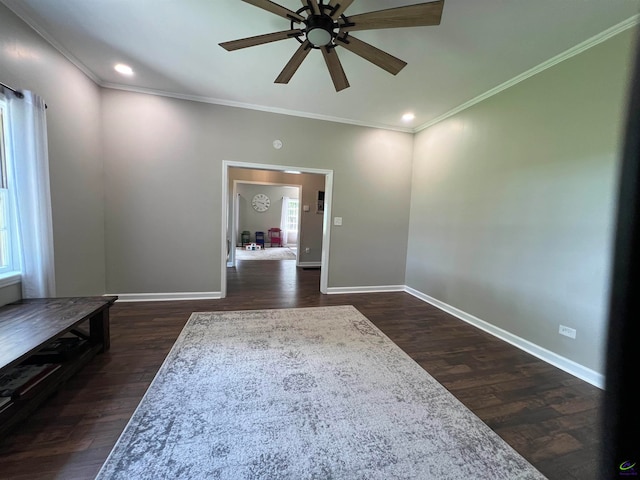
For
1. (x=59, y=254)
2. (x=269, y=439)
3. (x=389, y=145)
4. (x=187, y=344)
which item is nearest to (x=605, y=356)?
(x=269, y=439)

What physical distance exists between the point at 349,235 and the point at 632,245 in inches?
151

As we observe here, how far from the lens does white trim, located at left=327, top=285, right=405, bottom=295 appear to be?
416 cm

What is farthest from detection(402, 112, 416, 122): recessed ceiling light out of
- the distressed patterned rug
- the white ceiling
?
the distressed patterned rug

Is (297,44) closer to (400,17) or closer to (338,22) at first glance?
(338,22)

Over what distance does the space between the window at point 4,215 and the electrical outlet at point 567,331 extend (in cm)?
468

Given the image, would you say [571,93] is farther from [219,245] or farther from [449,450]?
[219,245]

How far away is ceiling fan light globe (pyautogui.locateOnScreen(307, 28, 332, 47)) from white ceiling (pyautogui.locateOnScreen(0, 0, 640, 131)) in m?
0.37

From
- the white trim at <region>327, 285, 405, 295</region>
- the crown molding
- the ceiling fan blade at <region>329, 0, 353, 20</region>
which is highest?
the crown molding

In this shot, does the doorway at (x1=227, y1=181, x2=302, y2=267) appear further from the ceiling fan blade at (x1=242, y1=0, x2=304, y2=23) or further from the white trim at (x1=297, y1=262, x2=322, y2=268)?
the ceiling fan blade at (x1=242, y1=0, x2=304, y2=23)

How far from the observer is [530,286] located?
2.56m

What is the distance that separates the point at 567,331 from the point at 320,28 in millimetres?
3114

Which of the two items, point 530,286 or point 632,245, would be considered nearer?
point 632,245

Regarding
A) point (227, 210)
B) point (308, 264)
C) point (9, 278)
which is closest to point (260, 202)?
point (308, 264)

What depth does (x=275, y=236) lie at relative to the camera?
9.80 meters
